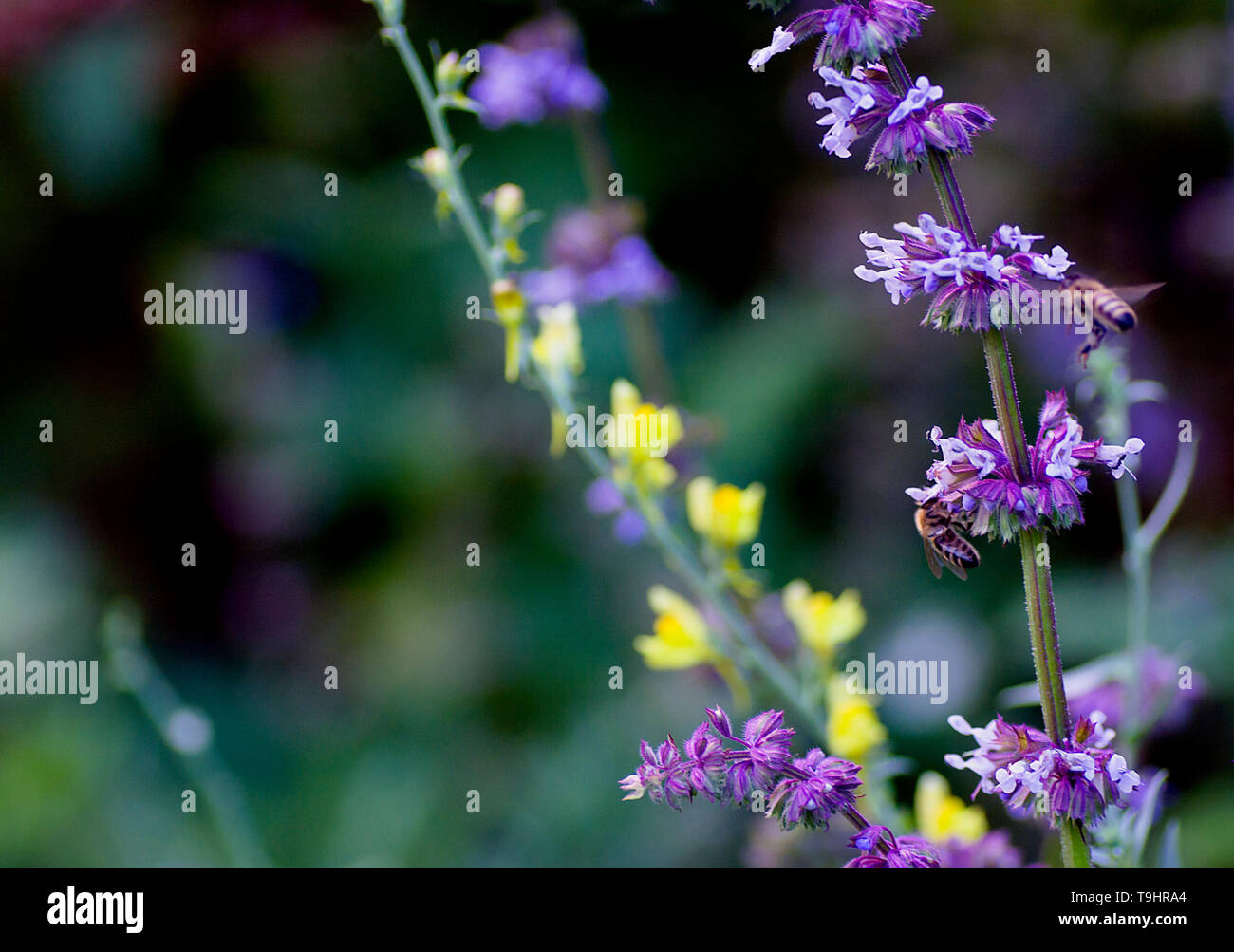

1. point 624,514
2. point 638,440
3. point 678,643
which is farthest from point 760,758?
point 624,514

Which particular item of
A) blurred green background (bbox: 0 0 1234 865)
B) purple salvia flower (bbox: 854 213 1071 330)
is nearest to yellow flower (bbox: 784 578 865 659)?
purple salvia flower (bbox: 854 213 1071 330)

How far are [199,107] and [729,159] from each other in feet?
5.18

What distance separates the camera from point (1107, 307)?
0.82m

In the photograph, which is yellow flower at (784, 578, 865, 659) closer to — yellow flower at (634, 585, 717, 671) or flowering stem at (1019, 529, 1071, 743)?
yellow flower at (634, 585, 717, 671)

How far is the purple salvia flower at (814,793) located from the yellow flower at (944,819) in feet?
1.04

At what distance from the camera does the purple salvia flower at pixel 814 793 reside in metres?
0.74

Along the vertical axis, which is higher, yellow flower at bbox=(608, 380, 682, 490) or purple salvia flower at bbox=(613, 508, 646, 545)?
yellow flower at bbox=(608, 380, 682, 490)

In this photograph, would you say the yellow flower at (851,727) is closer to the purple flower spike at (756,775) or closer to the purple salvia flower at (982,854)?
the purple salvia flower at (982,854)

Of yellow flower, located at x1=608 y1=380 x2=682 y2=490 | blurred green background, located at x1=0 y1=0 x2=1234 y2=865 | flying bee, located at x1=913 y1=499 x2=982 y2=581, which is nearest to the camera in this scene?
flying bee, located at x1=913 y1=499 x2=982 y2=581

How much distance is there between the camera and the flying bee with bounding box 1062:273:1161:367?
80cm

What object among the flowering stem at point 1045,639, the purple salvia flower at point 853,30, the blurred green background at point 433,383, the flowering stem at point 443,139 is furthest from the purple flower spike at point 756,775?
the blurred green background at point 433,383

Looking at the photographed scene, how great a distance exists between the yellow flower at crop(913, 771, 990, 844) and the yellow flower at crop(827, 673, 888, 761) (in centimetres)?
8

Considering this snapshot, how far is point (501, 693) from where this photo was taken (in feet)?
9.13
